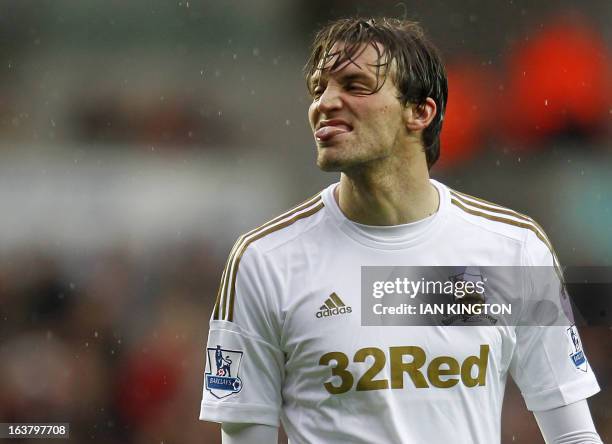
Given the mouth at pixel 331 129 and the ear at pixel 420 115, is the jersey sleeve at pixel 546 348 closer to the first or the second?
the ear at pixel 420 115

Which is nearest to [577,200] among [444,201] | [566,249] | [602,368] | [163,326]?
[566,249]

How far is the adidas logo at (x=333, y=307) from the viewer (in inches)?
112

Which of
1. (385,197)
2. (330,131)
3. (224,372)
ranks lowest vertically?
(224,372)

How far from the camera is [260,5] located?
8.37m

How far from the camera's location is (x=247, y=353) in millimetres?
2881

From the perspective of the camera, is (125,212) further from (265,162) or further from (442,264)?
(442,264)

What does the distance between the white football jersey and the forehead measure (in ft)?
1.29

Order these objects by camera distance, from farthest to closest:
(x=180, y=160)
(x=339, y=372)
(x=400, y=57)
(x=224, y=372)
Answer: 1. (x=180, y=160)
2. (x=400, y=57)
3. (x=224, y=372)
4. (x=339, y=372)

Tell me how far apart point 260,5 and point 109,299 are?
2875 millimetres

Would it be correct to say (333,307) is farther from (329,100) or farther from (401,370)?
(329,100)

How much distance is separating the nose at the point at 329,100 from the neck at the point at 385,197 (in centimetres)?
19

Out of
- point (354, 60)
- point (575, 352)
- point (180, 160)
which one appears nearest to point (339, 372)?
point (575, 352)

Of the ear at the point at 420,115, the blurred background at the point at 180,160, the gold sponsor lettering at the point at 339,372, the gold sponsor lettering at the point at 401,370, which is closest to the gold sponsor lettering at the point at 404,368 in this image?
the gold sponsor lettering at the point at 401,370

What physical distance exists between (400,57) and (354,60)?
0.17m
